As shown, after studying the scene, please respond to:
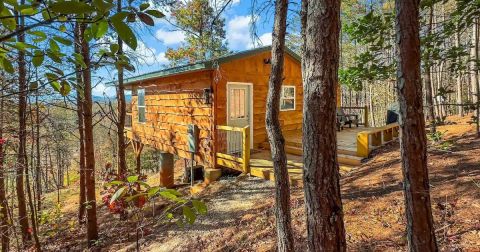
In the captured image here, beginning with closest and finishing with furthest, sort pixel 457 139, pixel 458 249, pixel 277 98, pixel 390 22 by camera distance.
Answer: pixel 458 249
pixel 277 98
pixel 390 22
pixel 457 139

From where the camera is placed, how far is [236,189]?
22.3 feet

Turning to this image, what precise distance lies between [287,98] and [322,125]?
8.44 meters

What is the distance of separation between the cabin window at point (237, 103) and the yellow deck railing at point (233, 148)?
721 millimetres

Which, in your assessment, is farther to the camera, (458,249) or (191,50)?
(191,50)

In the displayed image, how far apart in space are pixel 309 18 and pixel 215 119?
6013 millimetres

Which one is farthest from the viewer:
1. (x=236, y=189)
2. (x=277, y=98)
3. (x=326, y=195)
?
(x=236, y=189)

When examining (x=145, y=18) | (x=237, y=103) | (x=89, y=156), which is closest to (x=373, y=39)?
(x=145, y=18)

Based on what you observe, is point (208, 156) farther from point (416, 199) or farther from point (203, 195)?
point (416, 199)

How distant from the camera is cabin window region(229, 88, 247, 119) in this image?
843 cm

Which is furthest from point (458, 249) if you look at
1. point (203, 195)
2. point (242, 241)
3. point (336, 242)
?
point (203, 195)

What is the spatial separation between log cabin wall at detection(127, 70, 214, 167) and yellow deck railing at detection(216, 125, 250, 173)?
0.99 ft

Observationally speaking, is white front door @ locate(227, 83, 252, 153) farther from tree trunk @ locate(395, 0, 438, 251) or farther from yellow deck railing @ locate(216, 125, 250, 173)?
tree trunk @ locate(395, 0, 438, 251)

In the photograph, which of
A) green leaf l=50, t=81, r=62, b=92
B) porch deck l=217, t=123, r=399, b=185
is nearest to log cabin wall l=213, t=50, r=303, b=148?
porch deck l=217, t=123, r=399, b=185

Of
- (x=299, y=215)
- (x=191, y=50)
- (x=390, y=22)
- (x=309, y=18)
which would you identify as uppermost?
(x=191, y=50)
